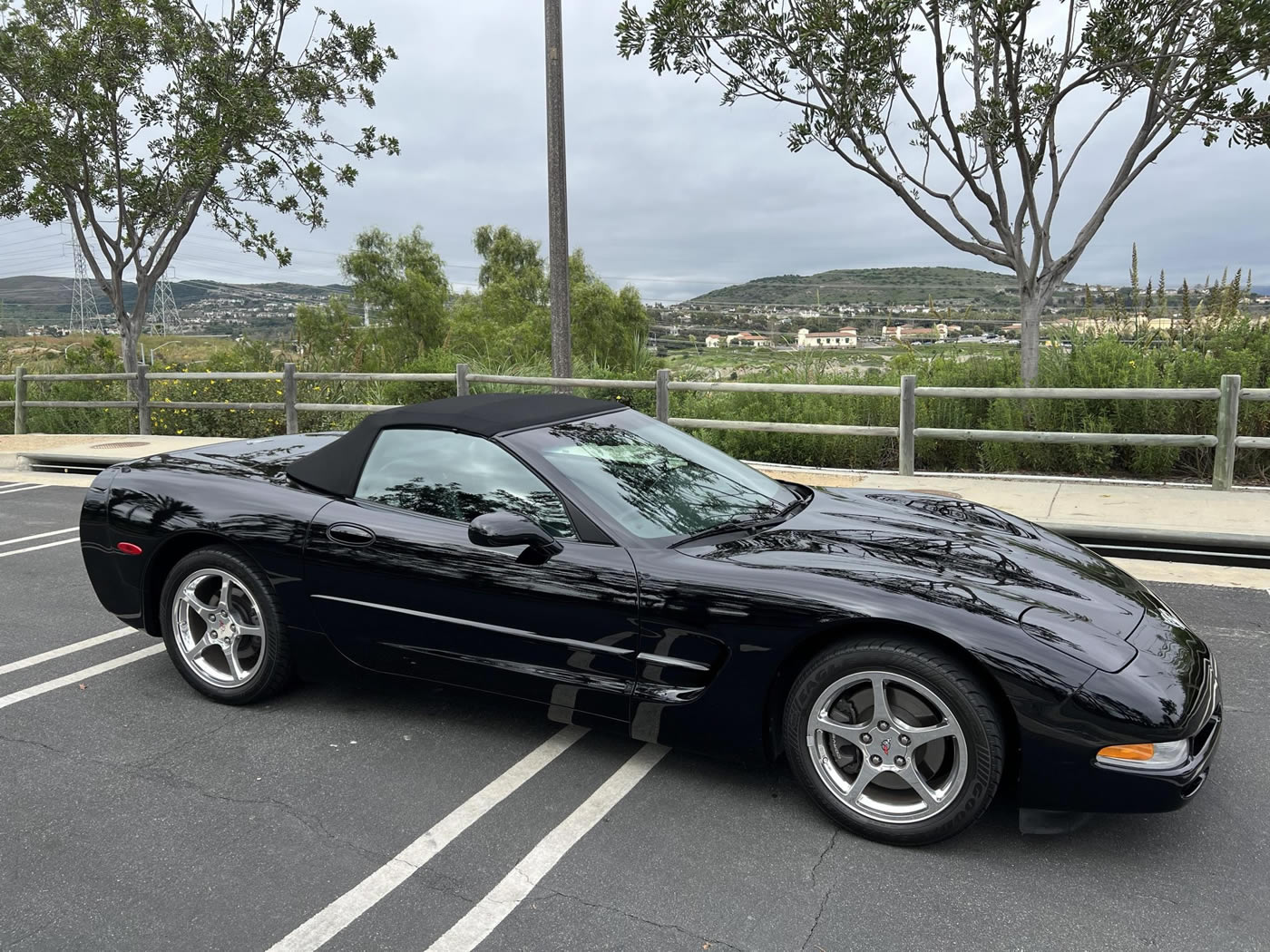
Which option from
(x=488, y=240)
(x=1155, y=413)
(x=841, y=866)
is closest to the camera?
(x=841, y=866)

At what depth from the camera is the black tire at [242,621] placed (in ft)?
13.2

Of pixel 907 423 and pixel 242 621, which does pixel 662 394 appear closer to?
pixel 907 423

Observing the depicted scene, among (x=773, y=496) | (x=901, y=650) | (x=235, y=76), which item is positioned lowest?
(x=901, y=650)

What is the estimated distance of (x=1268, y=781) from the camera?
3.33 meters

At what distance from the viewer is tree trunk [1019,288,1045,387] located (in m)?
10.9

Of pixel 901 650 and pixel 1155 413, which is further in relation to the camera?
pixel 1155 413

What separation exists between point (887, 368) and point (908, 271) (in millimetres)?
7540

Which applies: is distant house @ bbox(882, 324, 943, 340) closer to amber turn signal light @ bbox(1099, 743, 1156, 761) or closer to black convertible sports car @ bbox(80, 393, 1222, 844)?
black convertible sports car @ bbox(80, 393, 1222, 844)

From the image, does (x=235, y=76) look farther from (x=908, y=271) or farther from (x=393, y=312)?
(x=393, y=312)

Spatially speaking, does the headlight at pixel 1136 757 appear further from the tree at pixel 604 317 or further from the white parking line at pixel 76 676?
the tree at pixel 604 317

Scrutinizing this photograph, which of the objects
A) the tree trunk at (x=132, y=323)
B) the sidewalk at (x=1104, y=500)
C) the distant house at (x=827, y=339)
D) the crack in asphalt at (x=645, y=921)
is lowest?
the crack in asphalt at (x=645, y=921)

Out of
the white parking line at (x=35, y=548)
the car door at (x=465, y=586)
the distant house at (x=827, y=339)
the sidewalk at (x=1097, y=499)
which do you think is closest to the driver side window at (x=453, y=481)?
the car door at (x=465, y=586)

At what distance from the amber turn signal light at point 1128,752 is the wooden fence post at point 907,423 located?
6809 mm

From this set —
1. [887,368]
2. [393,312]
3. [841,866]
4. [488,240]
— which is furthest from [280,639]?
[488,240]
